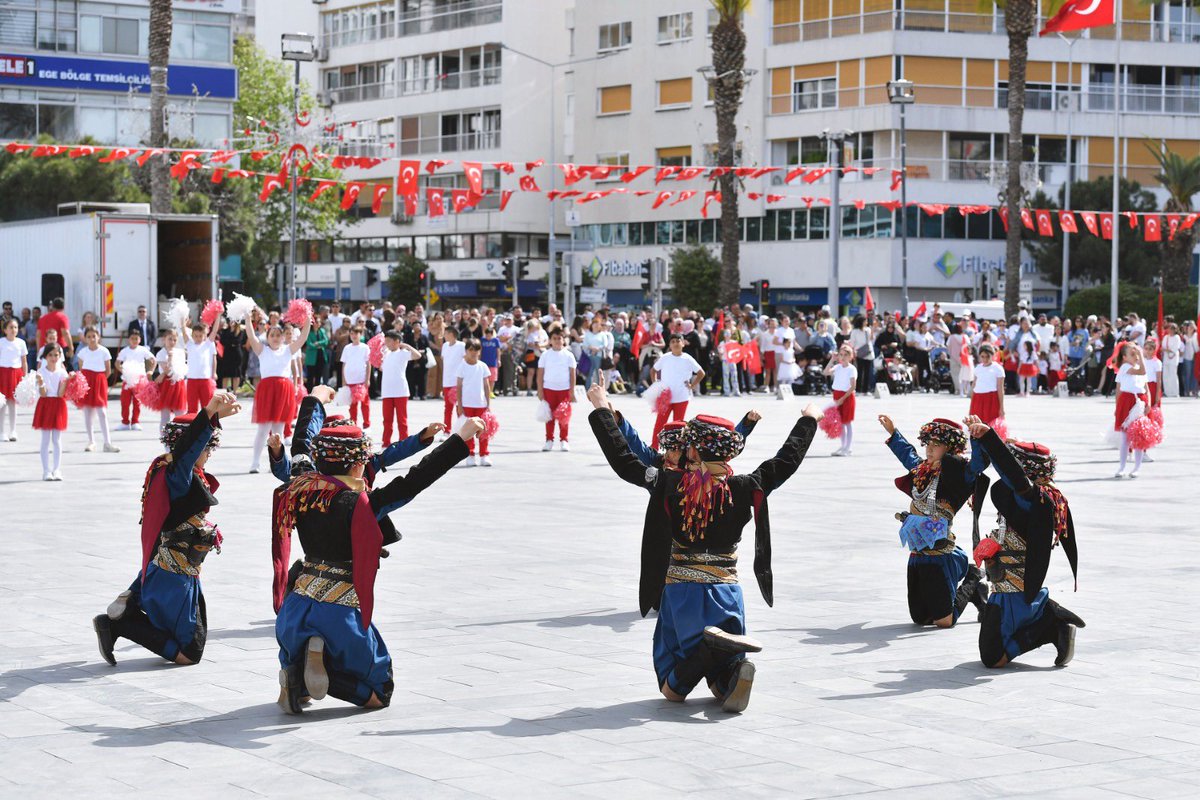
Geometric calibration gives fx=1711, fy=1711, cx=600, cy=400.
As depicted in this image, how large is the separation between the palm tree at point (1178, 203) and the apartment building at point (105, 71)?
30483mm

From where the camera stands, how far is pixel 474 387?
20.1 metres

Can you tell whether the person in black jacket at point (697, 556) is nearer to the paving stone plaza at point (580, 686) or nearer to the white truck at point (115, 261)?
the paving stone plaza at point (580, 686)

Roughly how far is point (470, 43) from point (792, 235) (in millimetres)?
18210

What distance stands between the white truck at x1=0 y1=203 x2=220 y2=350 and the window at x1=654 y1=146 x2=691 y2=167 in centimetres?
3311

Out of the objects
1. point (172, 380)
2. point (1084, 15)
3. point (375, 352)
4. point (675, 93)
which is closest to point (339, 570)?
point (172, 380)

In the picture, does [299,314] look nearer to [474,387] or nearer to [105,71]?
[474,387]

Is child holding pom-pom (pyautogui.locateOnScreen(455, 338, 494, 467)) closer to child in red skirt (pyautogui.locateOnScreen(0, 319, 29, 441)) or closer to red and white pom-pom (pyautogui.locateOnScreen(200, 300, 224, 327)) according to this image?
red and white pom-pom (pyautogui.locateOnScreen(200, 300, 224, 327))

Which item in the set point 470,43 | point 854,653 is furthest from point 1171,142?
point 854,653

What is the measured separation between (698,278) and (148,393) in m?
41.9

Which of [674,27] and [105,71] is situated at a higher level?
[674,27]

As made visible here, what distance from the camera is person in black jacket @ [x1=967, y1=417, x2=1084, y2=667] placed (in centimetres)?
855

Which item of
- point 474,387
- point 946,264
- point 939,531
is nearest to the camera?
point 939,531

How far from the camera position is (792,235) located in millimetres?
60719

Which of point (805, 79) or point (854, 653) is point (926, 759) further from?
point (805, 79)
